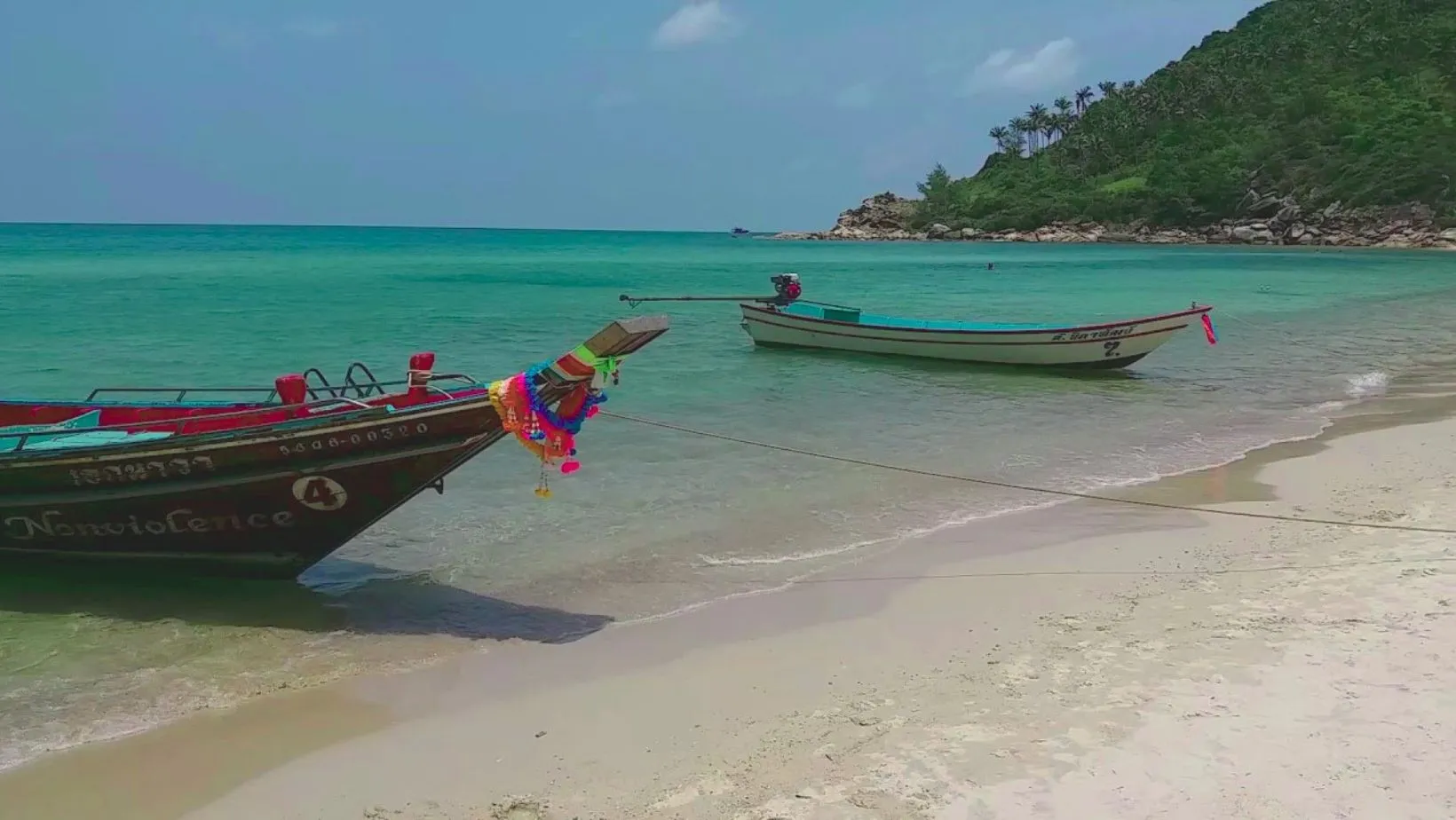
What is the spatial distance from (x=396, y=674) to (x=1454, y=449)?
11.1 meters

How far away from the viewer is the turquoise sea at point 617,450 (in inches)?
260

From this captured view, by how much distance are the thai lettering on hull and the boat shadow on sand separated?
435 mm

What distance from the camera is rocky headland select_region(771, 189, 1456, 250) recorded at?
7194cm

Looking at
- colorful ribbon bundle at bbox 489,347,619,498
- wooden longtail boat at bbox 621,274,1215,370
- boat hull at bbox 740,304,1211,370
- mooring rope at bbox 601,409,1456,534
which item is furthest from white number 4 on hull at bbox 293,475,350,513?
boat hull at bbox 740,304,1211,370

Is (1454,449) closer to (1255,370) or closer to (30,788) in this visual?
(1255,370)

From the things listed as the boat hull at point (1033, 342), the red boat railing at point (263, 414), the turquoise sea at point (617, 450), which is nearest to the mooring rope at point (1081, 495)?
the turquoise sea at point (617, 450)

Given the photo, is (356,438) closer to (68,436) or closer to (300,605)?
(300,605)

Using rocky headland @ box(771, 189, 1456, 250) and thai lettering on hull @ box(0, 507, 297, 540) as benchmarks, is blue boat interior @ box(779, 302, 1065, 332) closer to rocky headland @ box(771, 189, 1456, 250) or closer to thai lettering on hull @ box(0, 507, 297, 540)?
thai lettering on hull @ box(0, 507, 297, 540)

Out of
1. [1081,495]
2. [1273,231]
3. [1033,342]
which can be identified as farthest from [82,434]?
[1273,231]

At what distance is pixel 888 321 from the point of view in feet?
69.5

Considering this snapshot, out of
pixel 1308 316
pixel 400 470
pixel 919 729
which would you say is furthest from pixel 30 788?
pixel 1308 316

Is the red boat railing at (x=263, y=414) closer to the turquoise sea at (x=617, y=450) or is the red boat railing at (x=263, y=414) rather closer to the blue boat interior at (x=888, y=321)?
the turquoise sea at (x=617, y=450)

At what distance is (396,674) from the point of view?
6016mm

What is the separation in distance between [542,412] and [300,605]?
2.62m
